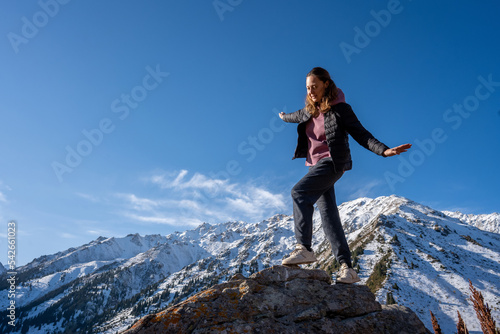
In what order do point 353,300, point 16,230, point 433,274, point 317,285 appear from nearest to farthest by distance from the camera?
point 353,300, point 317,285, point 16,230, point 433,274

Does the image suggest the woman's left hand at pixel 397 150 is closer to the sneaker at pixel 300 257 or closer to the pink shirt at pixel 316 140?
the pink shirt at pixel 316 140

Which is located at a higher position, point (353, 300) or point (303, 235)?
point (303, 235)

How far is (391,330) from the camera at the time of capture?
14.6ft

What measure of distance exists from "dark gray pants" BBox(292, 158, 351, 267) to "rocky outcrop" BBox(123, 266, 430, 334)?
69 cm

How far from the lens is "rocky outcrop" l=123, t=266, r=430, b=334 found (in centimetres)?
395

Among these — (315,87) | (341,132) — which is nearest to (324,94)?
(315,87)

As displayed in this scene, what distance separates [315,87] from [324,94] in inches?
9.6

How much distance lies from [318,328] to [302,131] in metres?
3.82

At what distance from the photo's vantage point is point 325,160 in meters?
5.84

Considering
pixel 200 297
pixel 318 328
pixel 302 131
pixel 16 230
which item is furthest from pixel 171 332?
pixel 16 230

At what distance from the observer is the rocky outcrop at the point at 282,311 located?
395 cm

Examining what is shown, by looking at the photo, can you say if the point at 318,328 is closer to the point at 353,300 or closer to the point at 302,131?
the point at 353,300

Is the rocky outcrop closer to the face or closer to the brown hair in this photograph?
the brown hair

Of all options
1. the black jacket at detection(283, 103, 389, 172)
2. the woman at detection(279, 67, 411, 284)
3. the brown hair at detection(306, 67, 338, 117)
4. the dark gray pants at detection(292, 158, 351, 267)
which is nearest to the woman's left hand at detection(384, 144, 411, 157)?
the woman at detection(279, 67, 411, 284)
